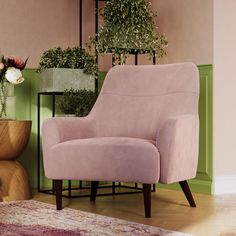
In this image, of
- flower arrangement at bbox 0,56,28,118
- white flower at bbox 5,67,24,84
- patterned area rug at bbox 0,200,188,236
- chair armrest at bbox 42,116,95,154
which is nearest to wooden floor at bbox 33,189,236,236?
patterned area rug at bbox 0,200,188,236

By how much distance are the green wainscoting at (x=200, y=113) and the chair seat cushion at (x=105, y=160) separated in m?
1.03

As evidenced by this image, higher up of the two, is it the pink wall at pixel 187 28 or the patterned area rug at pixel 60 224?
the pink wall at pixel 187 28

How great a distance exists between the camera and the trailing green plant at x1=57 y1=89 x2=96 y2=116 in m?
4.12

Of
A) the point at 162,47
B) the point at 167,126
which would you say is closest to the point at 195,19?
the point at 162,47

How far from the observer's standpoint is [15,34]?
4492mm

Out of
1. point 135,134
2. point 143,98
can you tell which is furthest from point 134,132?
point 143,98

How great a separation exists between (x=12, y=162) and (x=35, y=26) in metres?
1.19

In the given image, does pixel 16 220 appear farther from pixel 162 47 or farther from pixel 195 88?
pixel 162 47

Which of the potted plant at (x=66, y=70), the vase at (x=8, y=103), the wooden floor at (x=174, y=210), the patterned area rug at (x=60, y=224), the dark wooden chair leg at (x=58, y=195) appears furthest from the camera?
the potted plant at (x=66, y=70)

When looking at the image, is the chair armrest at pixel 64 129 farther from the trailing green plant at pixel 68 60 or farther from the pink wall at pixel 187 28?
the pink wall at pixel 187 28

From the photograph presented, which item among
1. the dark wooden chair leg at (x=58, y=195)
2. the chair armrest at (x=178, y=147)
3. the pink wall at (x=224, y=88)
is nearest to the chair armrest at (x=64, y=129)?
the dark wooden chair leg at (x=58, y=195)

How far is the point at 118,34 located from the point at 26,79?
32.2 inches

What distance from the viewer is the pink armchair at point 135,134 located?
3285 mm

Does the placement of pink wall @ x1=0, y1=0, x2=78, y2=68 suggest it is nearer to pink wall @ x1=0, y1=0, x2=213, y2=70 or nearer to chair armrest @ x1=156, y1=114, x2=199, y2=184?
pink wall @ x1=0, y1=0, x2=213, y2=70
